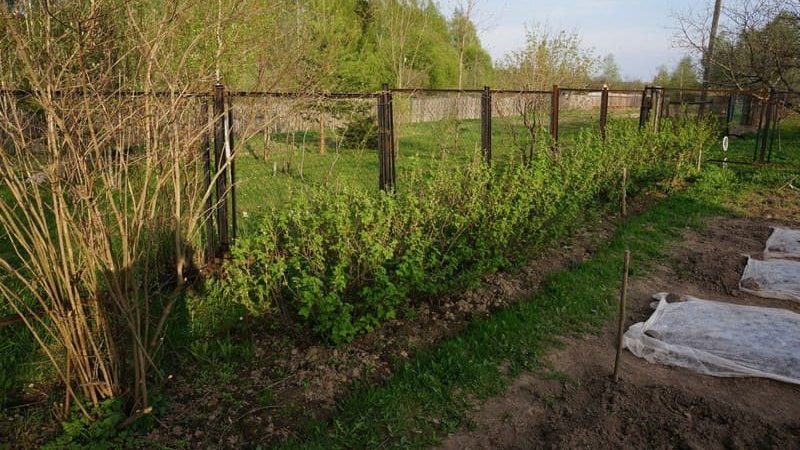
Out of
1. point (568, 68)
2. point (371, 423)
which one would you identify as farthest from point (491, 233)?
point (568, 68)

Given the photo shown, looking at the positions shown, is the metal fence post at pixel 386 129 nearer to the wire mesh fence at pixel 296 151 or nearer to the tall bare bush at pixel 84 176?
the wire mesh fence at pixel 296 151

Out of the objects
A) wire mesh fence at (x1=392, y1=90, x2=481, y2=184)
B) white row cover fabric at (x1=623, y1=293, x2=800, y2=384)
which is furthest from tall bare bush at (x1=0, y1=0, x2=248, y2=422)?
wire mesh fence at (x1=392, y1=90, x2=481, y2=184)

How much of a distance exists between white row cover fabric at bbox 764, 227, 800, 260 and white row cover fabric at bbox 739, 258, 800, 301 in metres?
0.28

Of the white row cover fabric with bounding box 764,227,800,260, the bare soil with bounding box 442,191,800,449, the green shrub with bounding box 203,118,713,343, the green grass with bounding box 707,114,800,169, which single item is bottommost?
the bare soil with bounding box 442,191,800,449

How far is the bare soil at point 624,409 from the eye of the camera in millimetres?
2891

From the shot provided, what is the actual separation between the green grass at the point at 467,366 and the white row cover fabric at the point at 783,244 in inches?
48.4

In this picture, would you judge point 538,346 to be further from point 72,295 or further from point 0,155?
point 0,155

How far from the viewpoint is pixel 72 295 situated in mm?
2652

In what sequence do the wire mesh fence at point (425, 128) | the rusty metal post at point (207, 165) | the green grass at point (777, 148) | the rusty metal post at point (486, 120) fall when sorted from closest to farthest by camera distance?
the rusty metal post at point (207, 165) < the rusty metal post at point (486, 120) < the wire mesh fence at point (425, 128) < the green grass at point (777, 148)

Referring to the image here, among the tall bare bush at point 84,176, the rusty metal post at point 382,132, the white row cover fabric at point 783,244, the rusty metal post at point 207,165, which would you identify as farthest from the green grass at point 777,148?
the tall bare bush at point 84,176

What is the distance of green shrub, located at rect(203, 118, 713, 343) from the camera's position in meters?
3.66

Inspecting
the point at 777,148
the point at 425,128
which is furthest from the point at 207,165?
the point at 777,148

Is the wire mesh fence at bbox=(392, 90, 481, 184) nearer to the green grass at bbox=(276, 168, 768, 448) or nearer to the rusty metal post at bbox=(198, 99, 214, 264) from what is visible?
the green grass at bbox=(276, 168, 768, 448)

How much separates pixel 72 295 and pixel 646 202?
8.05 m
